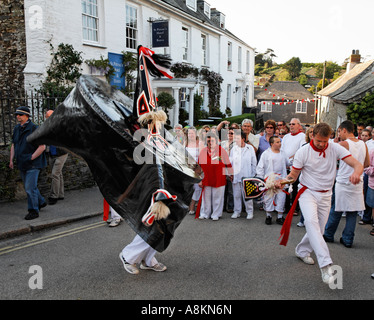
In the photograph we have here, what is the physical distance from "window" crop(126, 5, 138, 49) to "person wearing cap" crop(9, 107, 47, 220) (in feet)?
34.2

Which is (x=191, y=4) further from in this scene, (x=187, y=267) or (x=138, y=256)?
(x=138, y=256)

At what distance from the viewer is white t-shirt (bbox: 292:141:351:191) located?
4770mm

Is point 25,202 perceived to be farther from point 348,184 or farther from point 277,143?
point 348,184

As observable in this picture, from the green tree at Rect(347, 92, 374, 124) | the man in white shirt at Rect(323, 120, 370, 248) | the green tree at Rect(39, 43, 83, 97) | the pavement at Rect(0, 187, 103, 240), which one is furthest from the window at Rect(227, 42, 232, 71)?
the man in white shirt at Rect(323, 120, 370, 248)

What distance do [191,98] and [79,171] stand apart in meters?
Answer: 12.8

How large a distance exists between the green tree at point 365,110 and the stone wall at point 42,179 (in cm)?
1165

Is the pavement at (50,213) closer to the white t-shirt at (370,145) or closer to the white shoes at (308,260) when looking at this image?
the white shoes at (308,260)

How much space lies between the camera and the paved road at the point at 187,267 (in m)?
4.13

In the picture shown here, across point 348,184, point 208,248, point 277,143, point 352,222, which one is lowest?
point 208,248

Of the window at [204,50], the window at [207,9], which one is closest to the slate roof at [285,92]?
the window at [207,9]

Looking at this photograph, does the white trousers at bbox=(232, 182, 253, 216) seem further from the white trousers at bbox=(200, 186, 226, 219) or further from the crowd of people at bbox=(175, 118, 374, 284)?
the white trousers at bbox=(200, 186, 226, 219)
